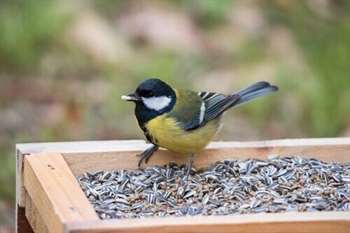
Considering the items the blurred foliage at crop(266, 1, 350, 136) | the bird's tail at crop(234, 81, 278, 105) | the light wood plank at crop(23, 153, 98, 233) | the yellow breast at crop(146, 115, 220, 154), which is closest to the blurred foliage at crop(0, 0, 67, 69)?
the blurred foliage at crop(266, 1, 350, 136)

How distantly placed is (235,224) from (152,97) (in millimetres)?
969

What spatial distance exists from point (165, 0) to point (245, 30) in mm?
572

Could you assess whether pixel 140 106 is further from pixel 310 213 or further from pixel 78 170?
pixel 310 213

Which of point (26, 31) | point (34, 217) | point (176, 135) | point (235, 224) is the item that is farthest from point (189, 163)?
point (26, 31)

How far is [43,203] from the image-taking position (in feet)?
10.8

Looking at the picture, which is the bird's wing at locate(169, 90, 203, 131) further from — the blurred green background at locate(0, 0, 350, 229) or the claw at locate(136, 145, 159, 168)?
the blurred green background at locate(0, 0, 350, 229)

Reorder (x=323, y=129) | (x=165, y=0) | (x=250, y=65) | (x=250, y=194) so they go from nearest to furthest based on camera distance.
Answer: (x=250, y=194) < (x=323, y=129) < (x=250, y=65) < (x=165, y=0)

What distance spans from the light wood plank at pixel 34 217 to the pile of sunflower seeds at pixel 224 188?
0.53 feet

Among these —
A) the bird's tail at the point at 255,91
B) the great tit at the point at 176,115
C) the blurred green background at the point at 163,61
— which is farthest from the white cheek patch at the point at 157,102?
the blurred green background at the point at 163,61

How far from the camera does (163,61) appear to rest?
6.67 m

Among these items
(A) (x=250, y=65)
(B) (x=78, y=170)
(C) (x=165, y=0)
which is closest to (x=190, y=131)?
(B) (x=78, y=170)

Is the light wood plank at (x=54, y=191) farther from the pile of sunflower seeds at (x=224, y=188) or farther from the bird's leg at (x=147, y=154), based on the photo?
the bird's leg at (x=147, y=154)

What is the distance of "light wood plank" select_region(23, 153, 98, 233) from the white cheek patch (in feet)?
1.32

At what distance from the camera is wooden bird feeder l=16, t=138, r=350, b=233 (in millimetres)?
2994
